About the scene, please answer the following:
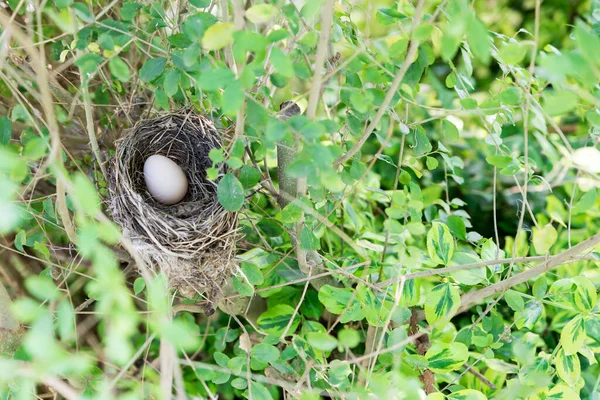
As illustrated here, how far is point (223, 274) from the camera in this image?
1025 millimetres

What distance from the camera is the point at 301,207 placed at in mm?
885

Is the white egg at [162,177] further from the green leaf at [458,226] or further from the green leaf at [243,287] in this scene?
the green leaf at [458,226]

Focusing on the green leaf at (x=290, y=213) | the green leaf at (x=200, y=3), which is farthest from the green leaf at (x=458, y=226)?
the green leaf at (x=200, y=3)

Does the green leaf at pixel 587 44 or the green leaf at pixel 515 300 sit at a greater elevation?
the green leaf at pixel 587 44

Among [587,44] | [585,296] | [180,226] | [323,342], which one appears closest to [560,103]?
[587,44]

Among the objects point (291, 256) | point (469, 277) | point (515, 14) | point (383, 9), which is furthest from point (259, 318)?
point (515, 14)

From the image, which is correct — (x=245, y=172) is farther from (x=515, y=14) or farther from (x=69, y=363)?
(x=515, y=14)

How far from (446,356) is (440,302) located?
8cm

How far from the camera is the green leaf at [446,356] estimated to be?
94 cm

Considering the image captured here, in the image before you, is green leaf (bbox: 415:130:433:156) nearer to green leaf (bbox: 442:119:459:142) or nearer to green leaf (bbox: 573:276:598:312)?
green leaf (bbox: 442:119:459:142)

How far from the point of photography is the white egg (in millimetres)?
1195

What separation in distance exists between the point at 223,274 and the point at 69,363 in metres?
0.50

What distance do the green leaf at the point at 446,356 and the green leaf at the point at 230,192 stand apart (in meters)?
0.37

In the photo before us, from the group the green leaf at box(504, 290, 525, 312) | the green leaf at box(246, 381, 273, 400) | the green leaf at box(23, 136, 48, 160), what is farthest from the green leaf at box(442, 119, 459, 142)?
the green leaf at box(23, 136, 48, 160)
